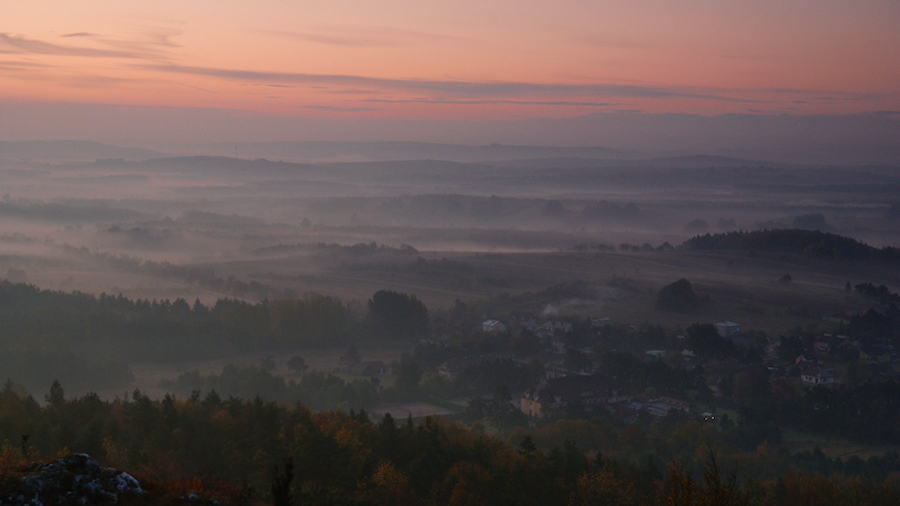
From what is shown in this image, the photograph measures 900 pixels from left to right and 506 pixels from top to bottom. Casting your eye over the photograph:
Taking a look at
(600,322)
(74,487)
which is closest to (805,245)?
(600,322)

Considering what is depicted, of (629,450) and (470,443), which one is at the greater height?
(470,443)

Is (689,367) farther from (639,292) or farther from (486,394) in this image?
(639,292)

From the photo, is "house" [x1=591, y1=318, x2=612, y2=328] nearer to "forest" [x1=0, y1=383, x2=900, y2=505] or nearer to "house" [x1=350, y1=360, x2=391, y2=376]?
"house" [x1=350, y1=360, x2=391, y2=376]

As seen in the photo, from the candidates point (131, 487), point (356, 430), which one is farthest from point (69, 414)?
point (131, 487)

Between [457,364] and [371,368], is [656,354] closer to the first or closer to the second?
[457,364]

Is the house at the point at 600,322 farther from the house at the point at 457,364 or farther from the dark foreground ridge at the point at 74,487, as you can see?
the dark foreground ridge at the point at 74,487

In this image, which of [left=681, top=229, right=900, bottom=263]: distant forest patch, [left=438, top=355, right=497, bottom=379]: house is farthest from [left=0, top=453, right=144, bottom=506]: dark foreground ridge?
[left=681, top=229, right=900, bottom=263]: distant forest patch
